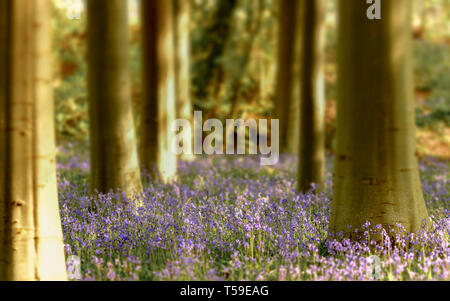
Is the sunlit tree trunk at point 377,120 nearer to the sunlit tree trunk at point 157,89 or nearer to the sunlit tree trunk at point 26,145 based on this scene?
the sunlit tree trunk at point 26,145

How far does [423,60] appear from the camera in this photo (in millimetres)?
25609

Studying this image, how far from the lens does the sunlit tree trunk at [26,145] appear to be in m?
3.90

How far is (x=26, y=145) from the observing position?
3.95 metres

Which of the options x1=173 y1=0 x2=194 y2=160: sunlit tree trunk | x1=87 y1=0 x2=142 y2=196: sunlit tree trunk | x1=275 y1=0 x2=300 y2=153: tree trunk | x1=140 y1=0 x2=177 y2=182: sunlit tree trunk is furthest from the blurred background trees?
x1=87 y1=0 x2=142 y2=196: sunlit tree trunk

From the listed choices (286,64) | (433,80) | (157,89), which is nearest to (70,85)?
(286,64)

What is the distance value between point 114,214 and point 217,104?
47.5ft

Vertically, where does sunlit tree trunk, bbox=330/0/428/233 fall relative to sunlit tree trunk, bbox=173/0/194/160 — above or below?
below

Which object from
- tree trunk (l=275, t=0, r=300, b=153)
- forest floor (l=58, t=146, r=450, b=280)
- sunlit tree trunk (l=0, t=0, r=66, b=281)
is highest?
tree trunk (l=275, t=0, r=300, b=153)

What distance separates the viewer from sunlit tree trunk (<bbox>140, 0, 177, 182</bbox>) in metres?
10.3

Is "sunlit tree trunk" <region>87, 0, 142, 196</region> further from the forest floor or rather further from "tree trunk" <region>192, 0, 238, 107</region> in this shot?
"tree trunk" <region>192, 0, 238, 107</region>

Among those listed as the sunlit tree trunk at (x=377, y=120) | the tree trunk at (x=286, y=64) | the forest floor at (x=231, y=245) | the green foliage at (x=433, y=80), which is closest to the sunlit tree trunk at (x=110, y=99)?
the forest floor at (x=231, y=245)

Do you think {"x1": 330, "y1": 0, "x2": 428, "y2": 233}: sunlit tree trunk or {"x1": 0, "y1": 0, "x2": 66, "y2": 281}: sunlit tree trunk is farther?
{"x1": 330, "y1": 0, "x2": 428, "y2": 233}: sunlit tree trunk

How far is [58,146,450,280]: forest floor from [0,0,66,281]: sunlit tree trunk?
59 cm
